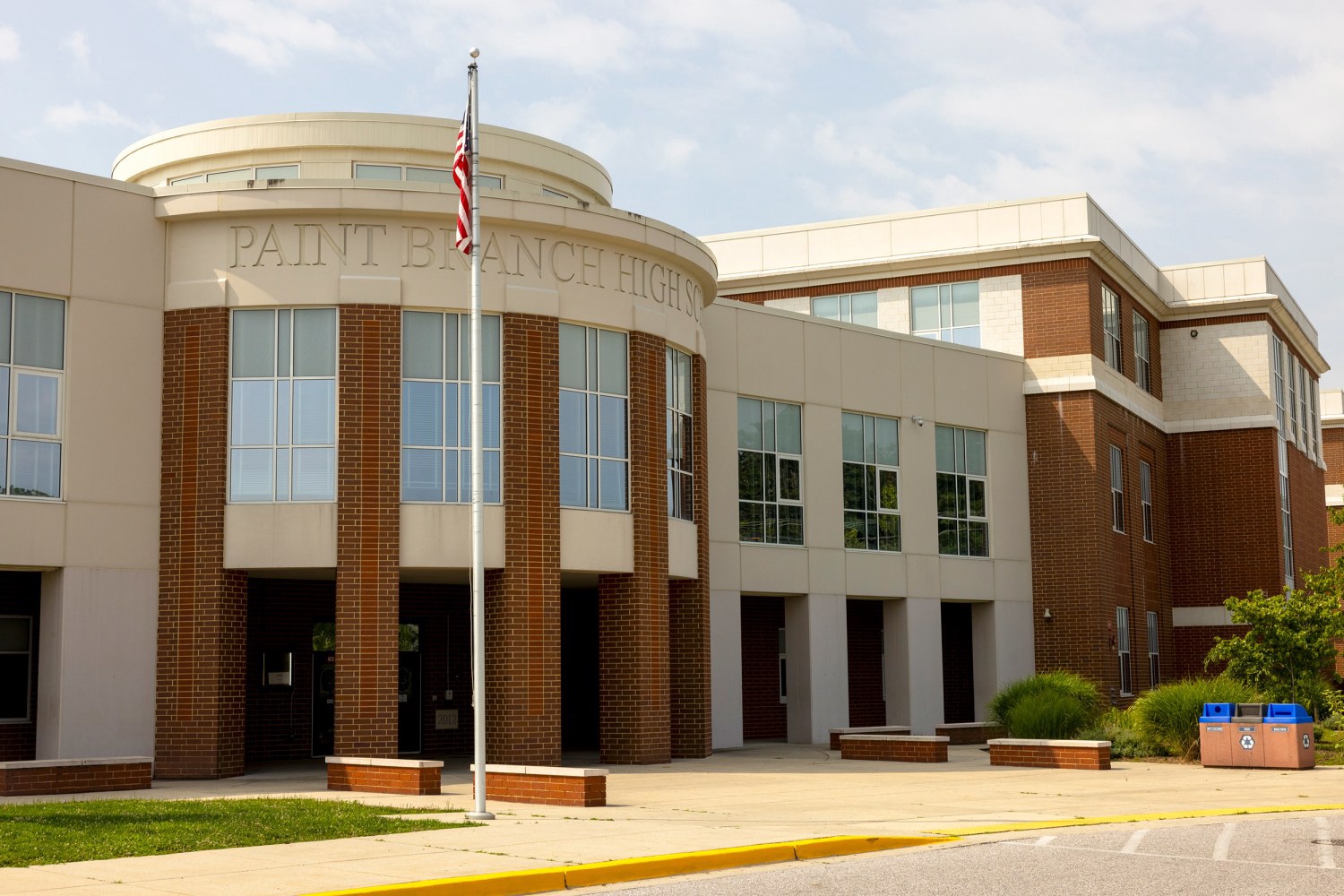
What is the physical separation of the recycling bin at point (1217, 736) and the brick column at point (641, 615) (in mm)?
8497

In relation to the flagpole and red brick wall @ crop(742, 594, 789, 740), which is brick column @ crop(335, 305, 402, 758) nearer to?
the flagpole

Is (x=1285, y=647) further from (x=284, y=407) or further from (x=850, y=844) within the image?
(x=284, y=407)

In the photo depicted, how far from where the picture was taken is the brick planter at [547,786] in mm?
18170

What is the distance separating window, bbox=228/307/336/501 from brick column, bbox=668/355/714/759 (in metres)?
6.95

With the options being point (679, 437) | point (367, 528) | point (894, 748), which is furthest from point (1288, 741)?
point (367, 528)

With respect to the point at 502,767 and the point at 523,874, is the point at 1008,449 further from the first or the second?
the point at 523,874

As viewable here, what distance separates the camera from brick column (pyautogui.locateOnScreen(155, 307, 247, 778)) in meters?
23.3

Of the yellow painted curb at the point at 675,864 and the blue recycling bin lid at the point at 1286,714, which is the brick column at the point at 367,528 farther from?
the blue recycling bin lid at the point at 1286,714

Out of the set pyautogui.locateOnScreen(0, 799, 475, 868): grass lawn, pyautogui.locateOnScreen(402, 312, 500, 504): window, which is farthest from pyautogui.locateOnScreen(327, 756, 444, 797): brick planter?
pyautogui.locateOnScreen(402, 312, 500, 504): window

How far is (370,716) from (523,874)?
450 inches

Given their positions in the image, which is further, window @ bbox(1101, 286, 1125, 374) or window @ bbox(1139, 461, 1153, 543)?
window @ bbox(1139, 461, 1153, 543)

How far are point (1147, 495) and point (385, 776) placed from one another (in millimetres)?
28027

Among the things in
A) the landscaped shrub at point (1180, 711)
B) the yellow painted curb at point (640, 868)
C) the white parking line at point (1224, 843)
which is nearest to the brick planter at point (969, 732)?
the landscaped shrub at point (1180, 711)

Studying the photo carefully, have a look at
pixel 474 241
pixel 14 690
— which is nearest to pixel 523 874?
pixel 474 241
